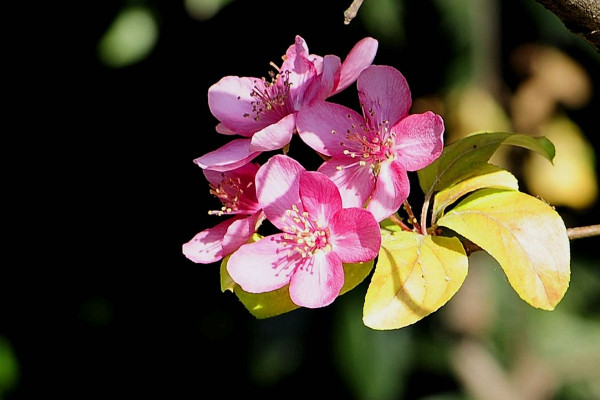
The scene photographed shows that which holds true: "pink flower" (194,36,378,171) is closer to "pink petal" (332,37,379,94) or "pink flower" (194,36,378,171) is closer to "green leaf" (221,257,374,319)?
"pink petal" (332,37,379,94)

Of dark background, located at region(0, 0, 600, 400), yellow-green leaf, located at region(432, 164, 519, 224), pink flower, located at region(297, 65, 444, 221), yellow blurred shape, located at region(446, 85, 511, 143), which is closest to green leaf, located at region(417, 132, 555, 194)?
yellow-green leaf, located at region(432, 164, 519, 224)

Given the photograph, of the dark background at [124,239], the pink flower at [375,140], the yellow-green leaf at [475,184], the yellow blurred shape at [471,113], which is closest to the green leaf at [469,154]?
the yellow-green leaf at [475,184]

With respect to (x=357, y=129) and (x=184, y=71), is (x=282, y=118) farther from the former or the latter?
(x=184, y=71)

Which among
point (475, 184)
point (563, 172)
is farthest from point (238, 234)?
point (563, 172)

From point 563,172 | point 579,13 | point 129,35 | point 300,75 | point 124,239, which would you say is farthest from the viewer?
point 124,239

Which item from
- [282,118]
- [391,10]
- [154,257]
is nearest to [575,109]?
[391,10]

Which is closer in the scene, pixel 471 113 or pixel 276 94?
pixel 276 94

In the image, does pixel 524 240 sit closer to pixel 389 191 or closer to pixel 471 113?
pixel 389 191
